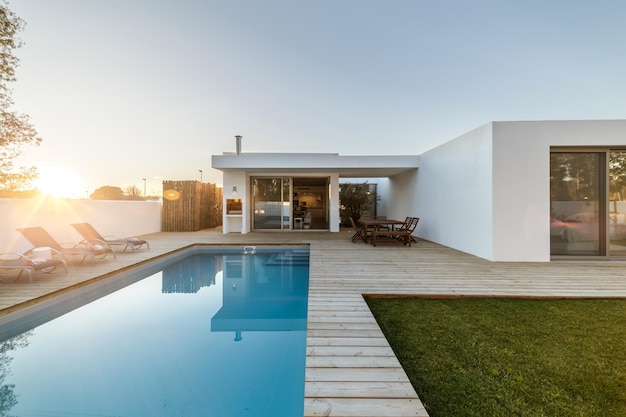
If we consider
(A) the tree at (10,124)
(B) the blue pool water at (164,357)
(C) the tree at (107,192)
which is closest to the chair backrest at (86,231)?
(B) the blue pool water at (164,357)

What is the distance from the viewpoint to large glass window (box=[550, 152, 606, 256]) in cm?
634

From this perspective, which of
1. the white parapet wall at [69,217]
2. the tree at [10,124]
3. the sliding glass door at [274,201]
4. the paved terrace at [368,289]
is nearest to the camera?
the paved terrace at [368,289]

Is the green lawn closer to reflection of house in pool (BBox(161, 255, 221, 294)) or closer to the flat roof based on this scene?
reflection of house in pool (BBox(161, 255, 221, 294))

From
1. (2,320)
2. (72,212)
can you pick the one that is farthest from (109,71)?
(2,320)

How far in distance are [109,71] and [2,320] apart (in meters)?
8.87

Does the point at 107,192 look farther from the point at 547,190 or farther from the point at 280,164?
the point at 547,190

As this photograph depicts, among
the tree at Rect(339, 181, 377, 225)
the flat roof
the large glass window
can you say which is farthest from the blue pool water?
the tree at Rect(339, 181, 377, 225)

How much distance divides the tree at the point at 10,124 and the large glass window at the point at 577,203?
15.4m

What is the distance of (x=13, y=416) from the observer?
2.12m

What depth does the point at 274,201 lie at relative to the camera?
12.2 metres

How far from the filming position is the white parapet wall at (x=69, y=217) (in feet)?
20.2

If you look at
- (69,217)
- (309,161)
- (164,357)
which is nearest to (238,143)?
(309,161)

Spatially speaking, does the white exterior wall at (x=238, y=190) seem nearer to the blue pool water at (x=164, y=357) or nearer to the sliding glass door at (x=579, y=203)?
the blue pool water at (x=164, y=357)

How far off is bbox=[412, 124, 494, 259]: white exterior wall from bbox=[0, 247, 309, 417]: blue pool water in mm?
4840
